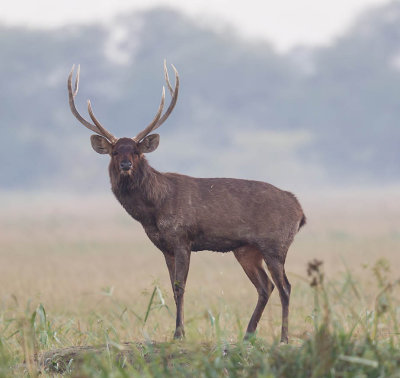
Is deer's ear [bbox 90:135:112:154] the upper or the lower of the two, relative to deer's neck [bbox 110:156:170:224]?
upper

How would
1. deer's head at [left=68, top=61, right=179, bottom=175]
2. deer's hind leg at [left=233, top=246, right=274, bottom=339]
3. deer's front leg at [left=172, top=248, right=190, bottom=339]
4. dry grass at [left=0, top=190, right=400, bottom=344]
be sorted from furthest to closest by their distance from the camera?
dry grass at [left=0, top=190, right=400, bottom=344]
deer's hind leg at [left=233, top=246, right=274, bottom=339]
deer's front leg at [left=172, top=248, right=190, bottom=339]
deer's head at [left=68, top=61, right=179, bottom=175]

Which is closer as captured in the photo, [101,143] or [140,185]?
[140,185]

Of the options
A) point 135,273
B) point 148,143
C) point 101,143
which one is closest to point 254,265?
point 148,143

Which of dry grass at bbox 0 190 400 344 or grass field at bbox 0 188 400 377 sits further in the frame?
dry grass at bbox 0 190 400 344

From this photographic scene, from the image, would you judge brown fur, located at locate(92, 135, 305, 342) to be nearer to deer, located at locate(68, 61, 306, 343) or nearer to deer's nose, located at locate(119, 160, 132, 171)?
deer, located at locate(68, 61, 306, 343)

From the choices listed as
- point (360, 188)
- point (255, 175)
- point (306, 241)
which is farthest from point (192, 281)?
point (360, 188)

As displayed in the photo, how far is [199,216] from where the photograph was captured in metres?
8.68

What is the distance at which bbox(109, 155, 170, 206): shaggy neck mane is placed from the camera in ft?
28.0

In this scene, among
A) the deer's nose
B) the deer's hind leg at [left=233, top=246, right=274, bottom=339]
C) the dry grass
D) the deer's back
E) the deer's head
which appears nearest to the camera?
the deer's nose

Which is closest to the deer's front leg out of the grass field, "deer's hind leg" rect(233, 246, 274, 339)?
the grass field

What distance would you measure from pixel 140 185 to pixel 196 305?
622cm

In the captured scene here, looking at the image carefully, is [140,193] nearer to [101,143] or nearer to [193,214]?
[193,214]

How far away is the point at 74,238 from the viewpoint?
160 feet

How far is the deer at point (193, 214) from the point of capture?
336 inches
